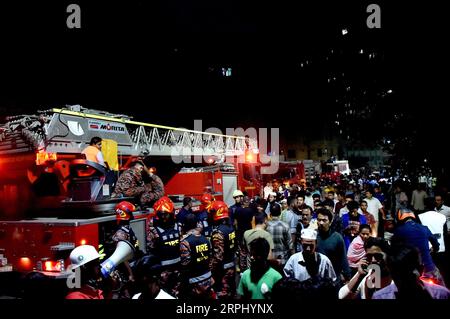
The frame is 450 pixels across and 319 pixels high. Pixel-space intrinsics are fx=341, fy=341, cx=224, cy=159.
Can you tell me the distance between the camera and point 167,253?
5.06 meters

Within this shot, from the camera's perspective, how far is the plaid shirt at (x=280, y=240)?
5539mm

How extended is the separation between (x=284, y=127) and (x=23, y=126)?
2007 inches

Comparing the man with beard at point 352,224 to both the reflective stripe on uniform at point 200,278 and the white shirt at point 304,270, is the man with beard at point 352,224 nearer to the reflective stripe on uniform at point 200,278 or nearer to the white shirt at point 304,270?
the white shirt at point 304,270

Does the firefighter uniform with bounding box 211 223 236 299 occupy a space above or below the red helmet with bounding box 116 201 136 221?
below

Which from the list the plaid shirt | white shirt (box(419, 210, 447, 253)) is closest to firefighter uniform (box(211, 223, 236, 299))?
the plaid shirt

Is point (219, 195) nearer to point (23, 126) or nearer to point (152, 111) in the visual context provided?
point (23, 126)

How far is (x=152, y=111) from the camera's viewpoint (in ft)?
77.3

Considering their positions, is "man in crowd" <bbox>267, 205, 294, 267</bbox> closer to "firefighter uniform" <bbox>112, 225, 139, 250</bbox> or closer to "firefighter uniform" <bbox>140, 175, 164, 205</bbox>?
"firefighter uniform" <bbox>112, 225, 139, 250</bbox>

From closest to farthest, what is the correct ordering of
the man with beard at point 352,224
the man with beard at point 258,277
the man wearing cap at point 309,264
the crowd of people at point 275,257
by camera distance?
the crowd of people at point 275,257 → the man with beard at point 258,277 → the man wearing cap at point 309,264 → the man with beard at point 352,224

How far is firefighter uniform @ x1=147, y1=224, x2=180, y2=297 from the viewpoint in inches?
197

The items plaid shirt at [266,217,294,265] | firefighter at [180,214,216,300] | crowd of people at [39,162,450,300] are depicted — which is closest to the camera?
crowd of people at [39,162,450,300]

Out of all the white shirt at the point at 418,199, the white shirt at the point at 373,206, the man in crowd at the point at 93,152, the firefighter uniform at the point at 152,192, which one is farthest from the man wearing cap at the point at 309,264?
the white shirt at the point at 418,199

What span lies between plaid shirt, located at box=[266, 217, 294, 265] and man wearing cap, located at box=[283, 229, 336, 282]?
5.35ft
